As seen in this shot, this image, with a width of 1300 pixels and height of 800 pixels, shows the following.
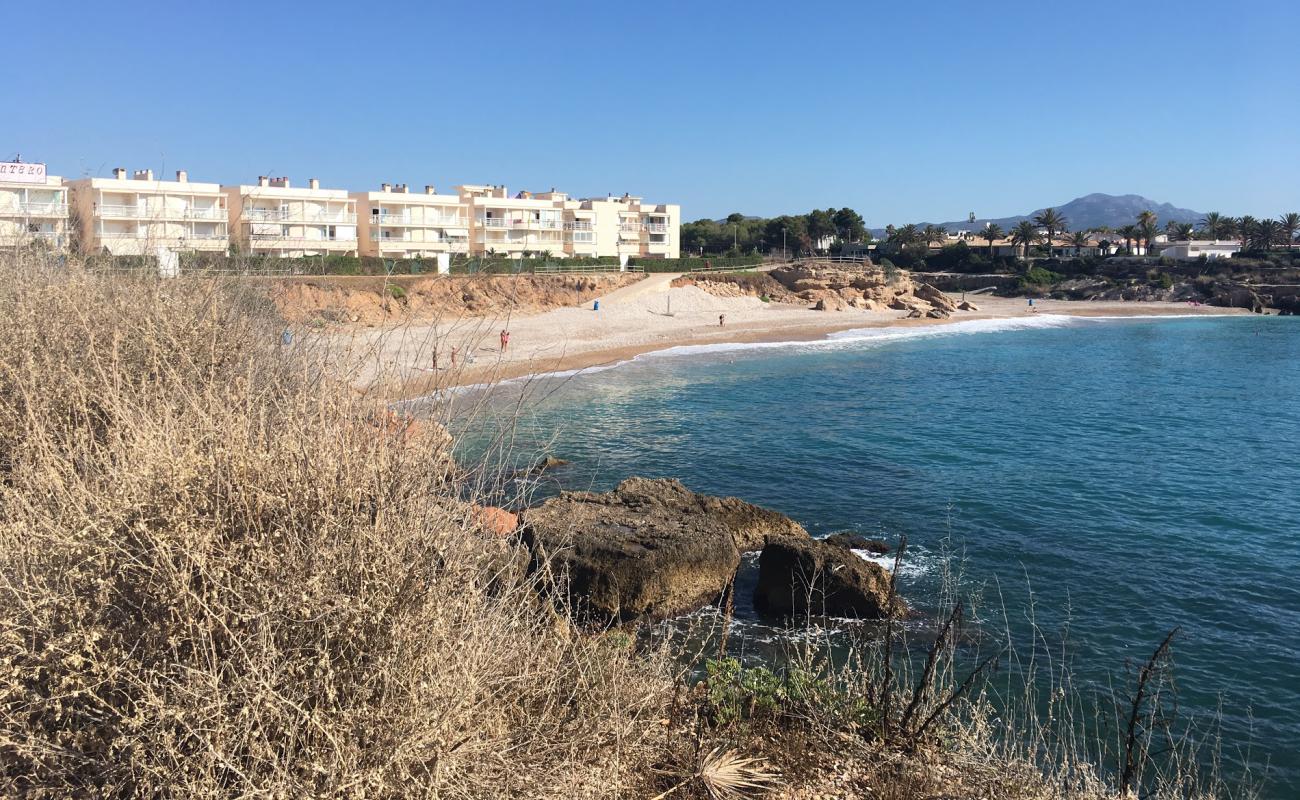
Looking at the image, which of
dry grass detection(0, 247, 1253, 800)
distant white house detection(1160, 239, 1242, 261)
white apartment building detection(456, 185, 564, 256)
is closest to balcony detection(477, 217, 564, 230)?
white apartment building detection(456, 185, 564, 256)

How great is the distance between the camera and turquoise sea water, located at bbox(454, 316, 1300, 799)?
507 inches

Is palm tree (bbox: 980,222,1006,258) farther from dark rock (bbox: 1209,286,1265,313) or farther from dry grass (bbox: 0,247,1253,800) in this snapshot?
dry grass (bbox: 0,247,1253,800)

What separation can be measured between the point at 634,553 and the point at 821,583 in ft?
9.31

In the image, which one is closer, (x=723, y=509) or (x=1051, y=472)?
(x=723, y=509)

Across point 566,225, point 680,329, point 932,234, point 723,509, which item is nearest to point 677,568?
point 723,509

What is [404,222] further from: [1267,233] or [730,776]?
[1267,233]

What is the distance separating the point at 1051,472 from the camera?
914 inches

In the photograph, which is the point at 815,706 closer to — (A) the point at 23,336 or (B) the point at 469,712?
(B) the point at 469,712

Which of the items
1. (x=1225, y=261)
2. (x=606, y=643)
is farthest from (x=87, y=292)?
(x=1225, y=261)

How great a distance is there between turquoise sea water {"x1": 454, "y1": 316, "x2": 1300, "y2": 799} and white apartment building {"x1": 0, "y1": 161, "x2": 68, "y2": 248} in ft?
29.7

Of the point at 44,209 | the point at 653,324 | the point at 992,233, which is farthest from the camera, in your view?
the point at 992,233

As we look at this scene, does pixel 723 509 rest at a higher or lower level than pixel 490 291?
lower

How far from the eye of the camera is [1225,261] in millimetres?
93438

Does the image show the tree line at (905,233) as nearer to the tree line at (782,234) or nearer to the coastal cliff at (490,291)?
the tree line at (782,234)
